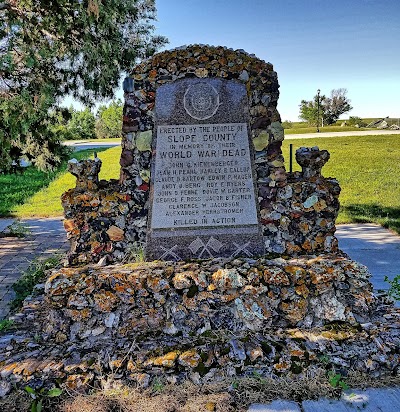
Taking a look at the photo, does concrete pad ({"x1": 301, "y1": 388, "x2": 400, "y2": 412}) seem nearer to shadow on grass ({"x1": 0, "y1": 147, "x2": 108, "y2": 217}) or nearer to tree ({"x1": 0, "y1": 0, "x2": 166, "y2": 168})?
tree ({"x1": 0, "y1": 0, "x2": 166, "y2": 168})

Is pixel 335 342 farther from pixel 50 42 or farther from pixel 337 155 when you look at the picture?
pixel 337 155

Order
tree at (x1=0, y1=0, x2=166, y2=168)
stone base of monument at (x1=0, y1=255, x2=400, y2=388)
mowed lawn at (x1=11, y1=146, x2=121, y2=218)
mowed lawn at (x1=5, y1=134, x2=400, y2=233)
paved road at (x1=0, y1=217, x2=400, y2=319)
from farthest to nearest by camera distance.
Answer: mowed lawn at (x1=11, y1=146, x2=121, y2=218) → mowed lawn at (x1=5, y1=134, x2=400, y2=233) → tree at (x1=0, y1=0, x2=166, y2=168) → paved road at (x1=0, y1=217, x2=400, y2=319) → stone base of monument at (x1=0, y1=255, x2=400, y2=388)

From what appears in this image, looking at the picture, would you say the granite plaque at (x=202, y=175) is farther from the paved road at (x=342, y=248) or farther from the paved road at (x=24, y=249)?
the paved road at (x=24, y=249)

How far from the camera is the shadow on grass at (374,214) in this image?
8516 millimetres

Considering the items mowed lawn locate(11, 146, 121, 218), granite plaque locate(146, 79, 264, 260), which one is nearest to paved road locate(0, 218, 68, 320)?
mowed lawn locate(11, 146, 121, 218)

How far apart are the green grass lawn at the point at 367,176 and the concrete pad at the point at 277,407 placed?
5.66 meters

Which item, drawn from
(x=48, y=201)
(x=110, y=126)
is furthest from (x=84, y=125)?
(x=48, y=201)

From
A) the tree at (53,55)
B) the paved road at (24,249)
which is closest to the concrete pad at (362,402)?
the paved road at (24,249)

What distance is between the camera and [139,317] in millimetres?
3531

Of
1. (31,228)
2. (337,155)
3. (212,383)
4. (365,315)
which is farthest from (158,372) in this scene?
(337,155)

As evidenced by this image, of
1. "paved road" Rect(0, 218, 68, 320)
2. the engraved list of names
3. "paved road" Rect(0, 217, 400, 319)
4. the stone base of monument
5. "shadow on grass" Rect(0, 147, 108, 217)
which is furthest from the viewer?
"shadow on grass" Rect(0, 147, 108, 217)

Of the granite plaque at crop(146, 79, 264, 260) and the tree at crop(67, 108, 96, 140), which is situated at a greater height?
the tree at crop(67, 108, 96, 140)

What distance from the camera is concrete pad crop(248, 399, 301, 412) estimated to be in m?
2.86

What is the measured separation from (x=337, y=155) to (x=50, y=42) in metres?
14.0
